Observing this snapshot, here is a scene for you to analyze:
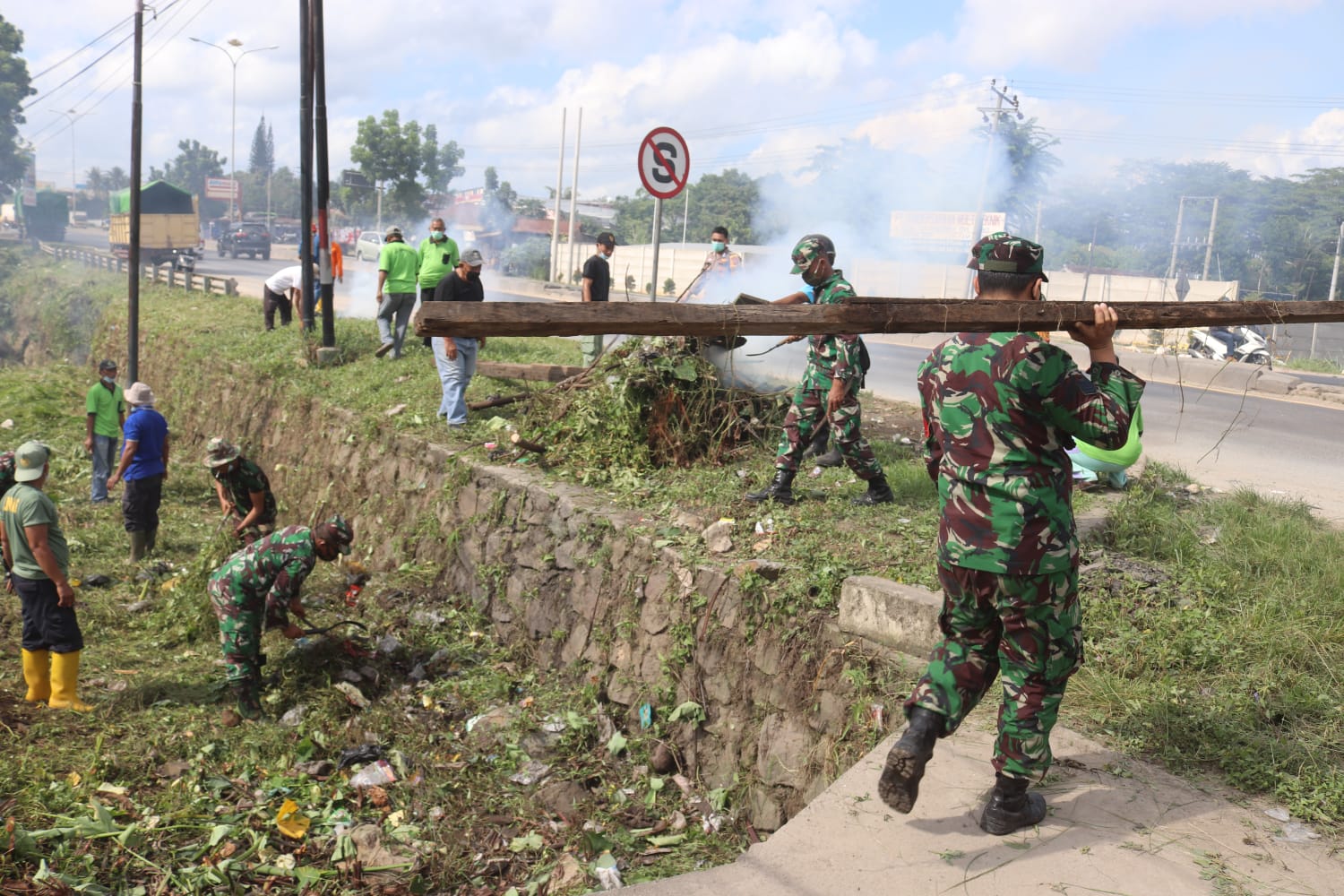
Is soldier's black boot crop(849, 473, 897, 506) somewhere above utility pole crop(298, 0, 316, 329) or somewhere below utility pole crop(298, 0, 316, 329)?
below

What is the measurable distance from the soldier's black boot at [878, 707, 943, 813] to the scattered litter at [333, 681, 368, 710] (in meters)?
4.06

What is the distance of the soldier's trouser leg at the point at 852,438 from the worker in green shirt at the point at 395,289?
718 centimetres

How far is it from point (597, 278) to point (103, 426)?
221 inches

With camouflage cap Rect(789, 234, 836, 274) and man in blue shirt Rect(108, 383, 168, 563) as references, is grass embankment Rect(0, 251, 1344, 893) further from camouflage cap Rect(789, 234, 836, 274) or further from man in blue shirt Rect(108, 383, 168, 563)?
camouflage cap Rect(789, 234, 836, 274)

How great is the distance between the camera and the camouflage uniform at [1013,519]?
3.03m

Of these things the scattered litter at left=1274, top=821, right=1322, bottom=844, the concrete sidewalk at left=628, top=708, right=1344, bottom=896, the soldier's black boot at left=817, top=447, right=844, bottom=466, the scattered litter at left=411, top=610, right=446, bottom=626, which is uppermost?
the soldier's black boot at left=817, top=447, right=844, bottom=466

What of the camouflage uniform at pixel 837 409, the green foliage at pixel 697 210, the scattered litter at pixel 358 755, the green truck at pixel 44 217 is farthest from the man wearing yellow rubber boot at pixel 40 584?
the green truck at pixel 44 217

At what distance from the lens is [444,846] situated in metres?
4.73

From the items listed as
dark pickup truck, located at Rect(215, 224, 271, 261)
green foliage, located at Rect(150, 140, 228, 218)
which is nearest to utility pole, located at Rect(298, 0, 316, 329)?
dark pickup truck, located at Rect(215, 224, 271, 261)

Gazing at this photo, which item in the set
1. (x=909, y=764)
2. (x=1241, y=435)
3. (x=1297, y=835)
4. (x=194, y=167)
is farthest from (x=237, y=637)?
(x=194, y=167)

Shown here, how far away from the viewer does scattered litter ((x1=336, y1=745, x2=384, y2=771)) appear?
5562 mm

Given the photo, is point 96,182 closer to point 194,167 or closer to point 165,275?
point 194,167

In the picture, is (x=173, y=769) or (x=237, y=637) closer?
(x=173, y=769)

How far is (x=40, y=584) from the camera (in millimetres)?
6004
